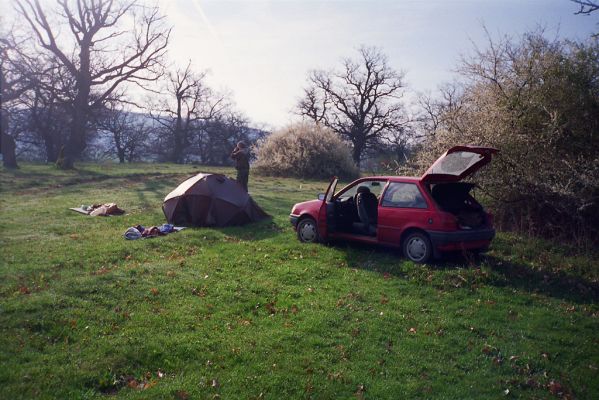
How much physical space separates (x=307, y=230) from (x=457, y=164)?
3459 millimetres

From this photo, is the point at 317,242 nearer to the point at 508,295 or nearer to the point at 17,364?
the point at 508,295

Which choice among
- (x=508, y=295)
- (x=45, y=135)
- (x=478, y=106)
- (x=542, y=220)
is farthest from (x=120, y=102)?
(x=508, y=295)

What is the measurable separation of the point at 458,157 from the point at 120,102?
95.4 feet

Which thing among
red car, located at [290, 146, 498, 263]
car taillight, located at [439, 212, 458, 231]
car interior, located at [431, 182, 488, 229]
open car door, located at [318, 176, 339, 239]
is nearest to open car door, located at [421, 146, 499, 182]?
red car, located at [290, 146, 498, 263]

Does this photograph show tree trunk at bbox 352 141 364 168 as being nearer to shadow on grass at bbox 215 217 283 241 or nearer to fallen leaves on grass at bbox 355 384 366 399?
shadow on grass at bbox 215 217 283 241

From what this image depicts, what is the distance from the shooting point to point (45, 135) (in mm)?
46812

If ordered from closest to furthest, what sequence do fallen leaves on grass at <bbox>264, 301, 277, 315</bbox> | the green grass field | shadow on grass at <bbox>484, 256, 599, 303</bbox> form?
1. the green grass field
2. fallen leaves on grass at <bbox>264, 301, 277, 315</bbox>
3. shadow on grass at <bbox>484, 256, 599, 303</bbox>

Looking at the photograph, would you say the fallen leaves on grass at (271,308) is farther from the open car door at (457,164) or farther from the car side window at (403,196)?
the open car door at (457,164)

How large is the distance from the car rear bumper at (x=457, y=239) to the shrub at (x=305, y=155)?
24213 mm

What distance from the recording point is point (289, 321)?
683 centimetres

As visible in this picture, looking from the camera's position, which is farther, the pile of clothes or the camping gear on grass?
the camping gear on grass

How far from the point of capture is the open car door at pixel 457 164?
924 cm

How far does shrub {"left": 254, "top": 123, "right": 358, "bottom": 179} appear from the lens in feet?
110

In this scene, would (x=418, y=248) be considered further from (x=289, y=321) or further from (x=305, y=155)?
(x=305, y=155)
